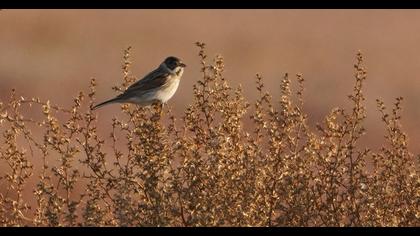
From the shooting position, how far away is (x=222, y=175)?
521 centimetres

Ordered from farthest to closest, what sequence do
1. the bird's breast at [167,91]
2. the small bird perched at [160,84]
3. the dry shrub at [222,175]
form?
the bird's breast at [167,91], the small bird perched at [160,84], the dry shrub at [222,175]

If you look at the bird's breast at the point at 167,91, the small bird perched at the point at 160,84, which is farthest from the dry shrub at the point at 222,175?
the bird's breast at the point at 167,91

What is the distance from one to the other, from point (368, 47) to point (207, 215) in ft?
A: 87.6

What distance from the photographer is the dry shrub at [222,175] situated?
16.9ft

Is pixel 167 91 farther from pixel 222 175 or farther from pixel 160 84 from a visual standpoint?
pixel 222 175

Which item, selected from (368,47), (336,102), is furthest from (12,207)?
(368,47)

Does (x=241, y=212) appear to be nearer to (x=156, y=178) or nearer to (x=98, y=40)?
(x=156, y=178)

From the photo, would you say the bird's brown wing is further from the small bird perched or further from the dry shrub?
the dry shrub

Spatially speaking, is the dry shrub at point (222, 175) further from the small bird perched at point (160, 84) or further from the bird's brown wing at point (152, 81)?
the bird's brown wing at point (152, 81)

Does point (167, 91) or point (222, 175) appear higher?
point (167, 91)

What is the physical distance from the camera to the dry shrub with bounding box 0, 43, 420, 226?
5137 mm

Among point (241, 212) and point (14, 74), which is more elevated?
point (14, 74)

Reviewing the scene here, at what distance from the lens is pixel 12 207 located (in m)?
5.39

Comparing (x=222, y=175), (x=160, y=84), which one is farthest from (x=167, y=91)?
(x=222, y=175)
